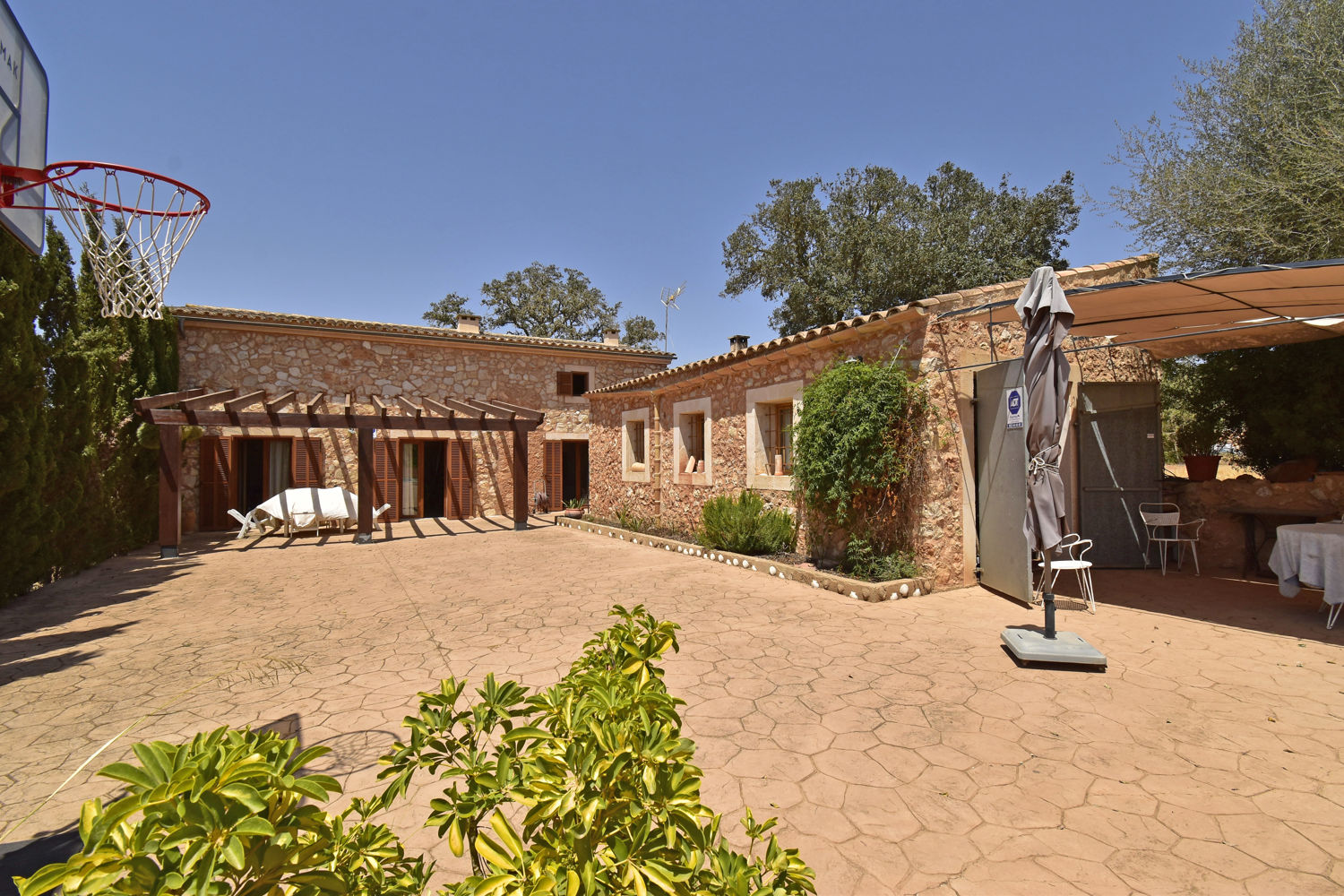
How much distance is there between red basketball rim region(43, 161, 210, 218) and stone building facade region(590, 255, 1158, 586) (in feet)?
21.2

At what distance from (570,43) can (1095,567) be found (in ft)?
33.8

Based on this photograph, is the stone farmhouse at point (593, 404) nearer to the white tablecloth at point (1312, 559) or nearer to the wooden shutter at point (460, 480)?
the wooden shutter at point (460, 480)

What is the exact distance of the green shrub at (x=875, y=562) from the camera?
6.38 meters

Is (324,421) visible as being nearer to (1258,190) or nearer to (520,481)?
(520,481)

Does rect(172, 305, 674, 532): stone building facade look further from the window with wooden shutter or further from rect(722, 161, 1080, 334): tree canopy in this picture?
rect(722, 161, 1080, 334): tree canopy

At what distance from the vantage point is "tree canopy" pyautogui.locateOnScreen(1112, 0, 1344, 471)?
7.25m

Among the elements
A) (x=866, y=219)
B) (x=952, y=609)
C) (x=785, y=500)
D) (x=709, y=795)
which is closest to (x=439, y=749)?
(x=709, y=795)

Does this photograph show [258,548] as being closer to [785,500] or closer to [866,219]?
[785,500]

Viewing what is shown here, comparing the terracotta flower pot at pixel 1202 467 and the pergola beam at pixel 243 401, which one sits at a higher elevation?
the pergola beam at pixel 243 401

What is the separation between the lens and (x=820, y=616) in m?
5.55

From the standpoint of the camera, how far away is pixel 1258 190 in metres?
7.83

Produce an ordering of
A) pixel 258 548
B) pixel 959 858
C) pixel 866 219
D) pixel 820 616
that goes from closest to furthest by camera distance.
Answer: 1. pixel 959 858
2. pixel 820 616
3. pixel 258 548
4. pixel 866 219

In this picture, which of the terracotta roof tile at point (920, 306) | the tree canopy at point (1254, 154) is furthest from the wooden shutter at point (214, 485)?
the tree canopy at point (1254, 154)

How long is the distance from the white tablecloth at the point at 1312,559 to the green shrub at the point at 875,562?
3116 millimetres
